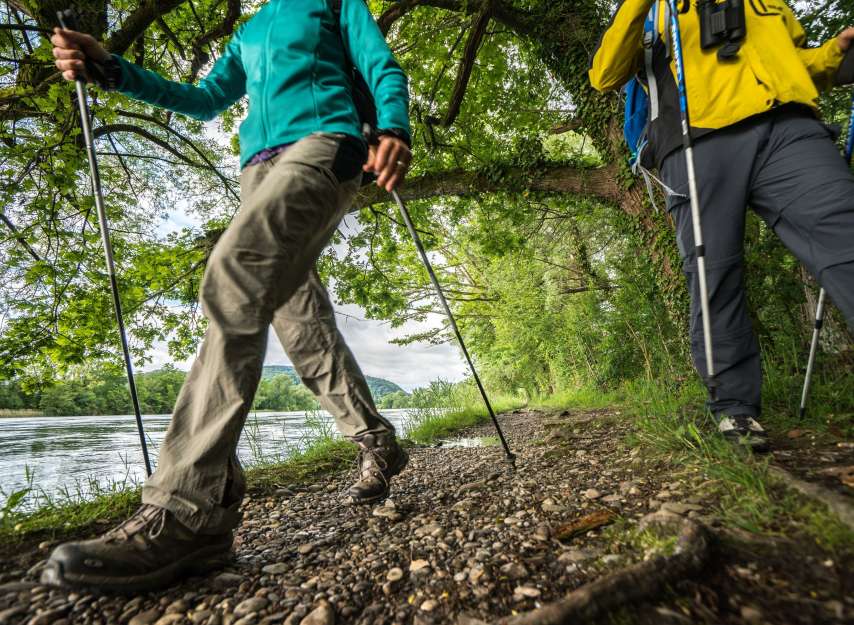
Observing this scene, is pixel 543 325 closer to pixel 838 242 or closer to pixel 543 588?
pixel 838 242

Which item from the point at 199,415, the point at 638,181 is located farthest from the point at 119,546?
the point at 638,181

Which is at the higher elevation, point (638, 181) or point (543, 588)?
point (638, 181)

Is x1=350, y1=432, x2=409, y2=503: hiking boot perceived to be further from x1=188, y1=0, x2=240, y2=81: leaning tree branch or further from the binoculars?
x1=188, y1=0, x2=240, y2=81: leaning tree branch

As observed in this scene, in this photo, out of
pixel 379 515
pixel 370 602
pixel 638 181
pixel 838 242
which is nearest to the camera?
pixel 370 602

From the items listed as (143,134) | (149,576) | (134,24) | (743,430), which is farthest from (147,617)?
(143,134)

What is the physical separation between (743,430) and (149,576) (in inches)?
105

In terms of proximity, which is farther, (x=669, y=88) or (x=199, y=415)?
(x=669, y=88)

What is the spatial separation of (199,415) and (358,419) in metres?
0.93

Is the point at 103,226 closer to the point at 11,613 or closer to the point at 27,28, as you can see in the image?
the point at 11,613

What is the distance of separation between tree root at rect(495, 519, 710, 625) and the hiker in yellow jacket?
1052 mm

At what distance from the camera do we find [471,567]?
1.35m

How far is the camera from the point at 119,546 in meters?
1.28

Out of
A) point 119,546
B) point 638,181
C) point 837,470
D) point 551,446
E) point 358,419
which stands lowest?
point 551,446

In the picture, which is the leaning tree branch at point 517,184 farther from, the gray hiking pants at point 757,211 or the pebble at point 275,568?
the pebble at point 275,568
